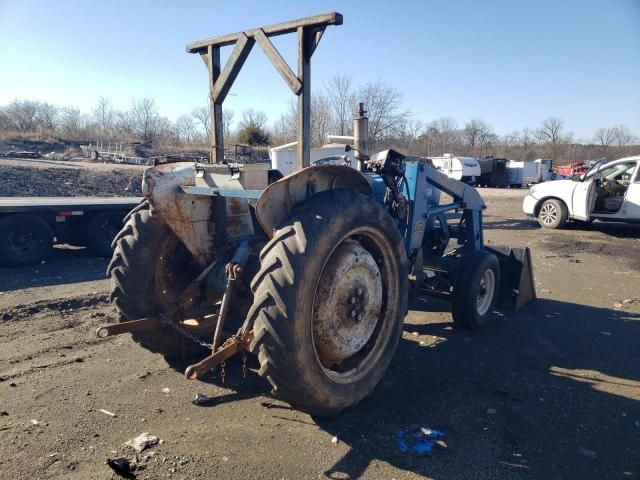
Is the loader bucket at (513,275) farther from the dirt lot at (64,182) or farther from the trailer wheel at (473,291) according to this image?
the dirt lot at (64,182)

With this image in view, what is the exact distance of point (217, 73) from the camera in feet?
14.3

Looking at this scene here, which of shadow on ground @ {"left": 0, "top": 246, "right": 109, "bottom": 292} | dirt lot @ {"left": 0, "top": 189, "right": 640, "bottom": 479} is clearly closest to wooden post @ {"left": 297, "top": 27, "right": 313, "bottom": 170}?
dirt lot @ {"left": 0, "top": 189, "right": 640, "bottom": 479}

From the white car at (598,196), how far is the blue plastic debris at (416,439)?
12161mm

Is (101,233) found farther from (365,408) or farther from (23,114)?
(23,114)

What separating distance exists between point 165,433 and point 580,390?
11.3ft

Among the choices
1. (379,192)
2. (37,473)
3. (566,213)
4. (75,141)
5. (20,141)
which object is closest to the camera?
(37,473)

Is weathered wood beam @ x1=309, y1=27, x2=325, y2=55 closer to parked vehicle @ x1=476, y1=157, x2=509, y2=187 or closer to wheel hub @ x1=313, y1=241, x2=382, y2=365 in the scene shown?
wheel hub @ x1=313, y1=241, x2=382, y2=365

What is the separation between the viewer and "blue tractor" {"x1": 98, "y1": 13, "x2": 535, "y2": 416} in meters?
2.93

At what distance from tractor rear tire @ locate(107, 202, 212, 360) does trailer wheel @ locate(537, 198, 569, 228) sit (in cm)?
1290

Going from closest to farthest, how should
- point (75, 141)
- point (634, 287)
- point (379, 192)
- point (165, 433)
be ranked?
1. point (165, 433)
2. point (379, 192)
3. point (634, 287)
4. point (75, 141)

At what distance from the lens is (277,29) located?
12.2 ft

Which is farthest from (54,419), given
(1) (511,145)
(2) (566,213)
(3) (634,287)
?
(1) (511,145)

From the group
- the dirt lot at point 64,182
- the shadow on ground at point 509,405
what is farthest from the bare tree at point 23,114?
the shadow on ground at point 509,405

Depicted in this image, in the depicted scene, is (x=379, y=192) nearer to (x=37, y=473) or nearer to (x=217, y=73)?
(x=217, y=73)
